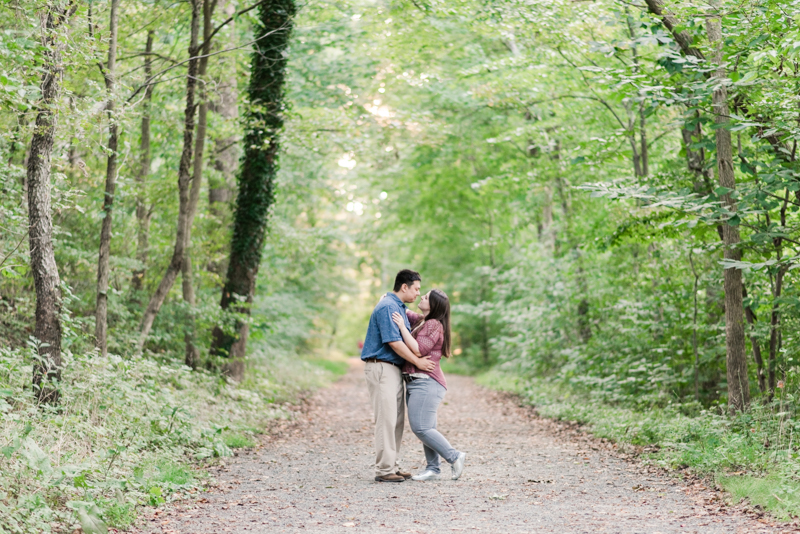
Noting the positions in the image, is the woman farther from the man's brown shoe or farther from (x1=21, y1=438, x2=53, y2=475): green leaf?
(x1=21, y1=438, x2=53, y2=475): green leaf

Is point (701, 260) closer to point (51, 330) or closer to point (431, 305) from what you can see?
point (431, 305)

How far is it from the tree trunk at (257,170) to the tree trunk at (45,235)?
4.97m

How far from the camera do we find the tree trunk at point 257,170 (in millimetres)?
11969

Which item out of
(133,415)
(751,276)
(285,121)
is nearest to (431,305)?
(133,415)

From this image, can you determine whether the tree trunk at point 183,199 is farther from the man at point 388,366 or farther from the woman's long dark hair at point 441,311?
the woman's long dark hair at point 441,311

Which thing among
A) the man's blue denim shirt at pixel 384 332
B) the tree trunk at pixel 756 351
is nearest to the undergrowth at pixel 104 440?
the man's blue denim shirt at pixel 384 332

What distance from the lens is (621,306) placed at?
1125 cm

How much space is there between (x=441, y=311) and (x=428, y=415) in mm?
1046

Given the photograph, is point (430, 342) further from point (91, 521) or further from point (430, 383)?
point (91, 521)

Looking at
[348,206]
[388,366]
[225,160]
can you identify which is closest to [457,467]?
[388,366]

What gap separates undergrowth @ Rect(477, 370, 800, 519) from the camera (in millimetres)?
5512

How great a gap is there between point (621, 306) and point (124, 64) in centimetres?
988

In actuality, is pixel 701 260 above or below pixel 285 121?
below

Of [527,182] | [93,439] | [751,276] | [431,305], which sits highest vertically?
[527,182]
